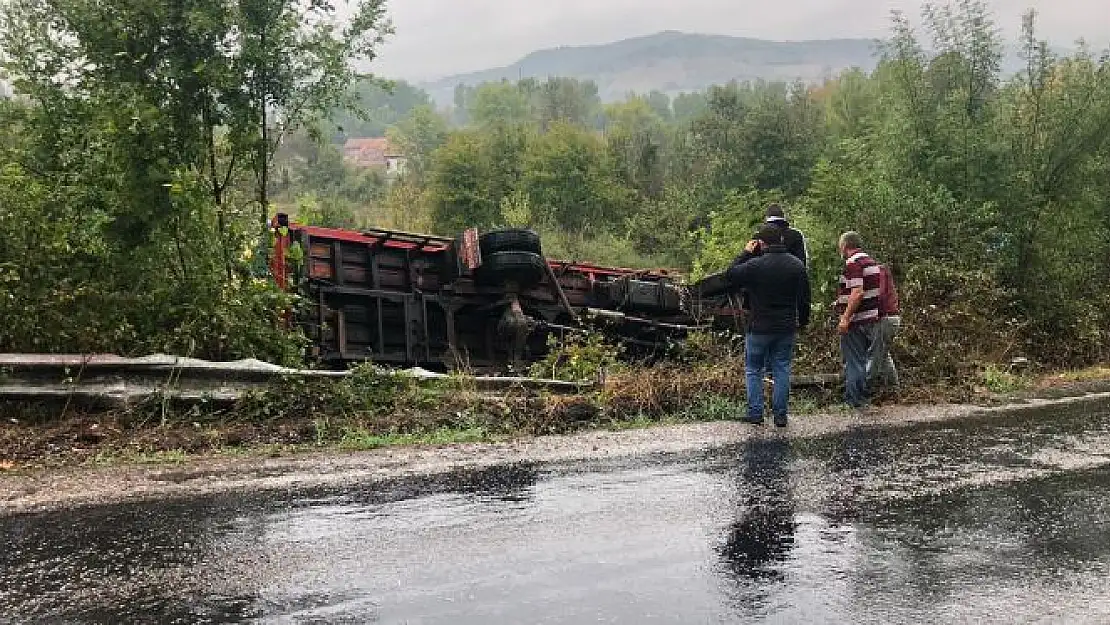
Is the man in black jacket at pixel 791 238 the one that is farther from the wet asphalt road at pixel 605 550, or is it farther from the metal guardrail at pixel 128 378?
the metal guardrail at pixel 128 378

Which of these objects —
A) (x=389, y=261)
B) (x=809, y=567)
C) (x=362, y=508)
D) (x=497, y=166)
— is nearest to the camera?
(x=809, y=567)

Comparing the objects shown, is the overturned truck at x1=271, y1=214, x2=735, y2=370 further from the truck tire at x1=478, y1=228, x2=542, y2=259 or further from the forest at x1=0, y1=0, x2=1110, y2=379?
the forest at x1=0, y1=0, x2=1110, y2=379

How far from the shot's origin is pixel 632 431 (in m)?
7.64

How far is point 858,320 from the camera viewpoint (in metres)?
9.38

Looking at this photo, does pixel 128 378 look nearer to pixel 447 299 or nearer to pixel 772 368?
pixel 772 368

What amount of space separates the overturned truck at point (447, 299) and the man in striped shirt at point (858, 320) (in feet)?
15.1

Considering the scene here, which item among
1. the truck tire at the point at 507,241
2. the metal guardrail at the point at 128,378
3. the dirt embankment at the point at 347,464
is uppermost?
the truck tire at the point at 507,241

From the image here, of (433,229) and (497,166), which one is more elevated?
(497,166)

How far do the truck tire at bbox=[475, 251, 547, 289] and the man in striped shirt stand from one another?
191 inches

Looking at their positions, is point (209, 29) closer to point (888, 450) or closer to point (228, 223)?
point (228, 223)

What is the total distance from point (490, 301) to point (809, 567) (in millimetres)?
9612

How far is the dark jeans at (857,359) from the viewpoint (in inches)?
362

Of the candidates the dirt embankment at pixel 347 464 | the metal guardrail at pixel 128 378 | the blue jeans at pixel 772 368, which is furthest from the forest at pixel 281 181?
the blue jeans at pixel 772 368

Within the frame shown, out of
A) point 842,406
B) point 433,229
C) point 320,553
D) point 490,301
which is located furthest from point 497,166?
point 320,553
